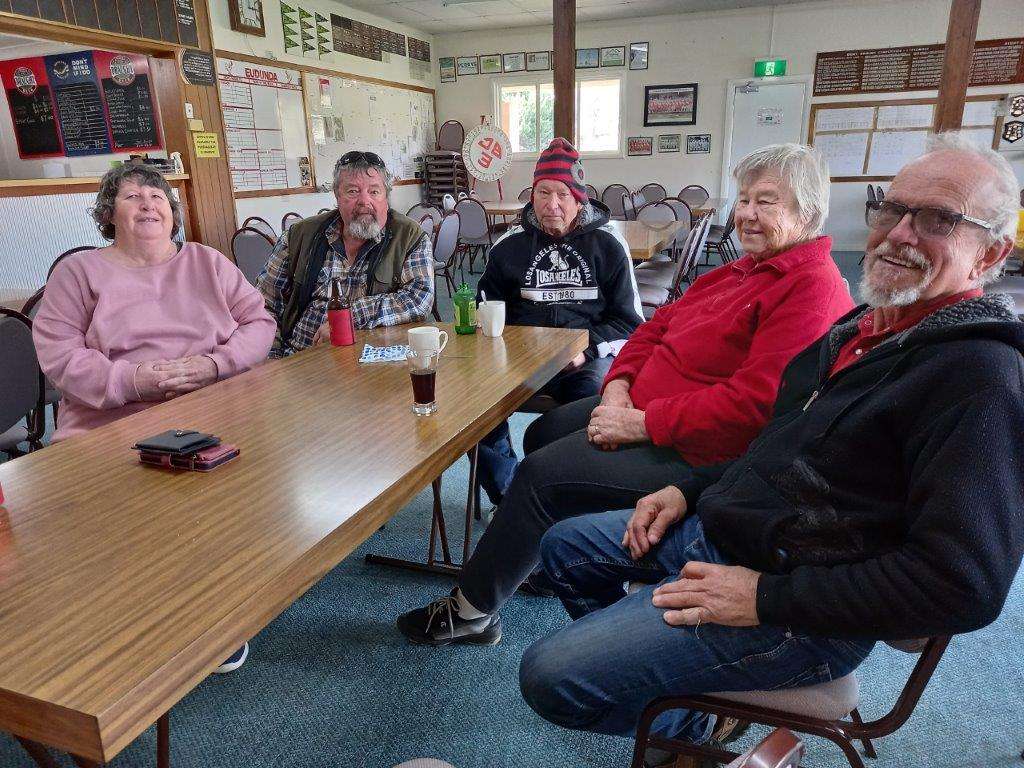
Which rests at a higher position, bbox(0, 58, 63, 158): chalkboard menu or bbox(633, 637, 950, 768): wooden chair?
bbox(0, 58, 63, 158): chalkboard menu

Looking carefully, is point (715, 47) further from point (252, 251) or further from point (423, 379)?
point (423, 379)

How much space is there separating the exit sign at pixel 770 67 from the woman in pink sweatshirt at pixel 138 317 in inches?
323

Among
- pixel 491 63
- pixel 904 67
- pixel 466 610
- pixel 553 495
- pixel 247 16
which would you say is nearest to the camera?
pixel 553 495

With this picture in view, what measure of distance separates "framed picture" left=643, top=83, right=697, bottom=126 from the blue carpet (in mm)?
8006

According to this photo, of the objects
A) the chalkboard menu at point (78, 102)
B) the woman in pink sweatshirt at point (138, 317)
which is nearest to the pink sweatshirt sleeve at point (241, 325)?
the woman in pink sweatshirt at point (138, 317)

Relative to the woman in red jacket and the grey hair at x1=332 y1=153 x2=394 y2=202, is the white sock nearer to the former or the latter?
the woman in red jacket

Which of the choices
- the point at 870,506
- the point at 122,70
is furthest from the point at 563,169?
the point at 122,70

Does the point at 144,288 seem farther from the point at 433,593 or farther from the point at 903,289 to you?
the point at 903,289

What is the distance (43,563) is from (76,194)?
4776 mm

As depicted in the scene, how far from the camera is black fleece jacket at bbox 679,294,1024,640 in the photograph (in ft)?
2.61

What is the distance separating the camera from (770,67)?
26.9 feet

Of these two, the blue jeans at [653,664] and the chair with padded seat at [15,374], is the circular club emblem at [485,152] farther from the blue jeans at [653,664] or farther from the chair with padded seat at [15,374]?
the blue jeans at [653,664]

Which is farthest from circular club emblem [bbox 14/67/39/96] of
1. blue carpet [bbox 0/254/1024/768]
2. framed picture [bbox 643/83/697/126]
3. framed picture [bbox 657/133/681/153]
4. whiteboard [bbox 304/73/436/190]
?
framed picture [bbox 657/133/681/153]

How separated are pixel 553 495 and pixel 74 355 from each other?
1297mm
